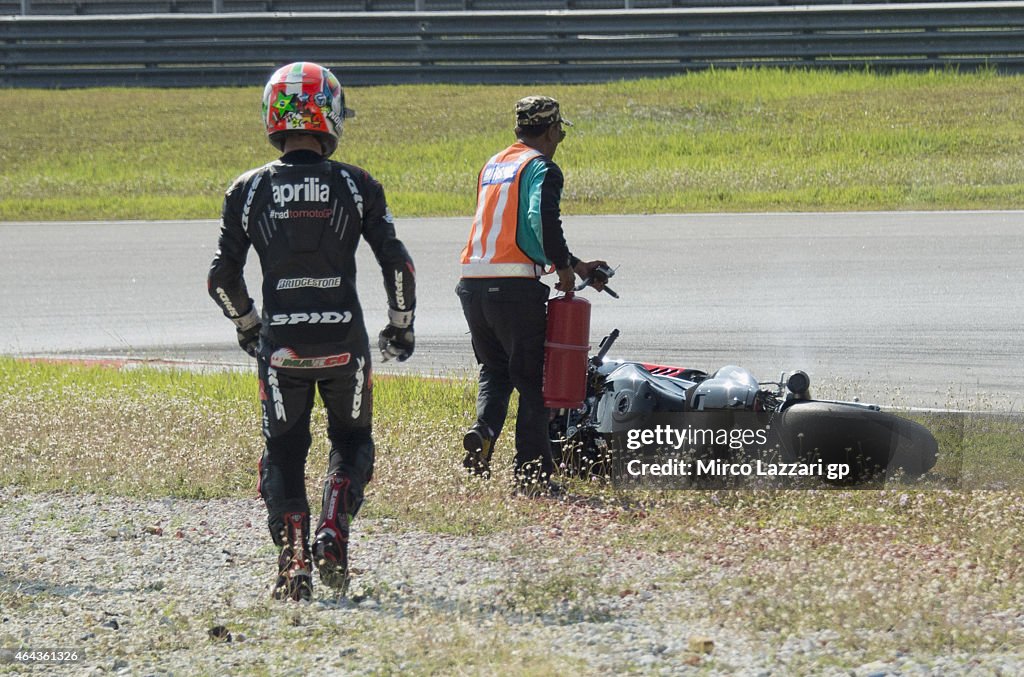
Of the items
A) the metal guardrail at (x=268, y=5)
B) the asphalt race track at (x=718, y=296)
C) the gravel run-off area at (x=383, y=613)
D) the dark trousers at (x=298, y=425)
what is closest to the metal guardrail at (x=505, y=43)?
the metal guardrail at (x=268, y=5)

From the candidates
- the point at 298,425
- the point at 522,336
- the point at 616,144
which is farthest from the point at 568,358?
the point at 616,144

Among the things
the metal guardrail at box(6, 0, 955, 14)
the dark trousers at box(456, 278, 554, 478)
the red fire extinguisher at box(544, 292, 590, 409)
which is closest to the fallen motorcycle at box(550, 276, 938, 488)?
the red fire extinguisher at box(544, 292, 590, 409)

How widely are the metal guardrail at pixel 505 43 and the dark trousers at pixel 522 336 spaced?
1387cm

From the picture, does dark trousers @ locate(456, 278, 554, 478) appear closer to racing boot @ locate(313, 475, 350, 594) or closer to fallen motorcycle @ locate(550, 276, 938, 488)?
fallen motorcycle @ locate(550, 276, 938, 488)

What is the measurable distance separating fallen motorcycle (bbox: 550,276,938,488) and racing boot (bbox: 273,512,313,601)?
177 centimetres

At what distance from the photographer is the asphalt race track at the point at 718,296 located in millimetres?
9164

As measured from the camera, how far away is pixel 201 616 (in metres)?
4.73

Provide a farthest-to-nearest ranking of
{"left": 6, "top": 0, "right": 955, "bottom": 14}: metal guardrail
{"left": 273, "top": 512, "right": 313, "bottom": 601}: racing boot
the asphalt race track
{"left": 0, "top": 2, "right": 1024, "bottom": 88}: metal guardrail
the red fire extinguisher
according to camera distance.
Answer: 1. {"left": 6, "top": 0, "right": 955, "bottom": 14}: metal guardrail
2. {"left": 0, "top": 2, "right": 1024, "bottom": 88}: metal guardrail
3. the asphalt race track
4. the red fire extinguisher
5. {"left": 273, "top": 512, "right": 313, "bottom": 601}: racing boot

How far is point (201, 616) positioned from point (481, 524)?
4.85ft

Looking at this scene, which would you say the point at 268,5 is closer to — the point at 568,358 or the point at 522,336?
the point at 522,336

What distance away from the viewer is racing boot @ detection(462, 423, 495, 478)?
6473 millimetres

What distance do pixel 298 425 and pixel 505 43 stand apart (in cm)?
1564

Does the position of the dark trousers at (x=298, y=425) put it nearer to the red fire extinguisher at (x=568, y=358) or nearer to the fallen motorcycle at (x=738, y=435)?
the red fire extinguisher at (x=568, y=358)

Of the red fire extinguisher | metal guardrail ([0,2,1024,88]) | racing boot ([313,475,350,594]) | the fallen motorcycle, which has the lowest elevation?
racing boot ([313,475,350,594])
